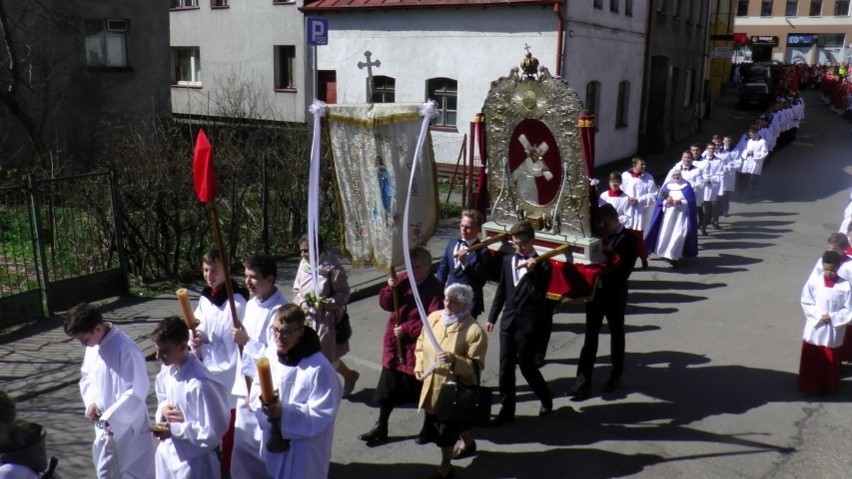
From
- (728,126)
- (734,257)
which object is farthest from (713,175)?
(728,126)

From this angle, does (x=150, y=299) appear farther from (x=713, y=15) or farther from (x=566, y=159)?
(x=713, y=15)

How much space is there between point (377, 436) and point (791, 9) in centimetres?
7128

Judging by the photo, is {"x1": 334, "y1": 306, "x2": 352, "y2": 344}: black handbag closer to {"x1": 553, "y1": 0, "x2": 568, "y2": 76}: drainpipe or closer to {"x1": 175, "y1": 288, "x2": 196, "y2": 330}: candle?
{"x1": 175, "y1": 288, "x2": 196, "y2": 330}: candle

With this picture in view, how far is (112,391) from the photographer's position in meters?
5.04

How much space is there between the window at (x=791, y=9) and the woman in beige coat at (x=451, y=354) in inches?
2789

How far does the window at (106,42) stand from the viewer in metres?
19.5

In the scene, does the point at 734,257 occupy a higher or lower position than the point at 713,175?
lower

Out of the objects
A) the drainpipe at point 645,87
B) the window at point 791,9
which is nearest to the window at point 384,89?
the drainpipe at point 645,87

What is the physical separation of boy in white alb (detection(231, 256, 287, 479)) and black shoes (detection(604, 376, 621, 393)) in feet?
11.5

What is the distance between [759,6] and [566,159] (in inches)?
2700

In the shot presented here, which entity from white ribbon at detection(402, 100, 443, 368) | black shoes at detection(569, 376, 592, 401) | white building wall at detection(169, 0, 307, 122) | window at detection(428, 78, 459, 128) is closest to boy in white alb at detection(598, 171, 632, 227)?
black shoes at detection(569, 376, 592, 401)

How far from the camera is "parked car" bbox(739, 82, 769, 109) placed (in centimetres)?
4078

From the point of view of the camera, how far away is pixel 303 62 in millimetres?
23875

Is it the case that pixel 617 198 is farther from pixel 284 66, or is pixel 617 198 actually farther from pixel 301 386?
pixel 284 66
